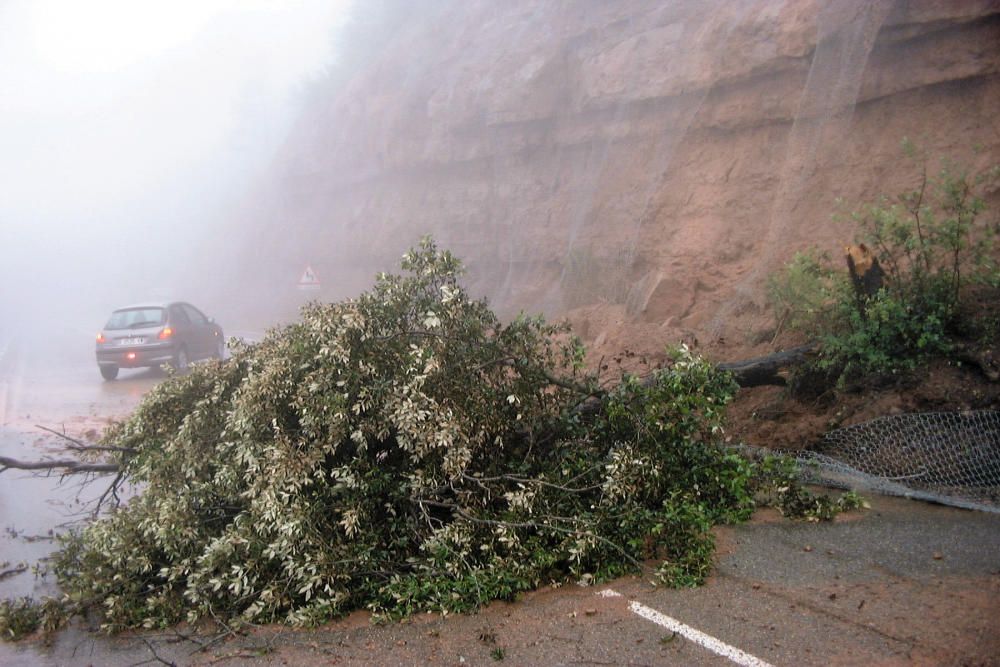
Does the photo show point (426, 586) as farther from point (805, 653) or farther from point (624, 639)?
point (805, 653)

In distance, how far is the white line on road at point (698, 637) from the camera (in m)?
3.62

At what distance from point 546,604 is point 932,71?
10.9m

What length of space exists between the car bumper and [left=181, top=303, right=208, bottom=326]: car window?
5.12ft

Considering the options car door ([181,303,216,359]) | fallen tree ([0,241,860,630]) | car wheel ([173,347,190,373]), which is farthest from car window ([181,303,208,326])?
fallen tree ([0,241,860,630])

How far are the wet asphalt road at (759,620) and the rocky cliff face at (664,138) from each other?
222 inches

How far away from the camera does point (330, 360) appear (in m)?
5.35

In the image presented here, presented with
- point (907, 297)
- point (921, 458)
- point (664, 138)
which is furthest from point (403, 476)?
point (664, 138)

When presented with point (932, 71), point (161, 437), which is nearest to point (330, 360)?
point (161, 437)

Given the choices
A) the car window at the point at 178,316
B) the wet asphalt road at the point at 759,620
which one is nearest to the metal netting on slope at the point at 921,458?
A: the wet asphalt road at the point at 759,620

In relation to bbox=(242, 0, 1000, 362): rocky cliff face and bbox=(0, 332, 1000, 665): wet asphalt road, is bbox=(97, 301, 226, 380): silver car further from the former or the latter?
bbox=(0, 332, 1000, 665): wet asphalt road

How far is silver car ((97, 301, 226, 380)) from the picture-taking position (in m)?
15.5

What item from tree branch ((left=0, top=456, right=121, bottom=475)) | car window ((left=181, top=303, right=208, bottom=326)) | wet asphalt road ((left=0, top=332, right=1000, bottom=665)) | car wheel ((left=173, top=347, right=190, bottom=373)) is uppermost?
car window ((left=181, top=303, right=208, bottom=326))

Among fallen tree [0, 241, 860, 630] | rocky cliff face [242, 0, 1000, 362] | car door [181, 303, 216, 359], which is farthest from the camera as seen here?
car door [181, 303, 216, 359]

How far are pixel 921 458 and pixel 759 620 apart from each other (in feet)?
10.6
